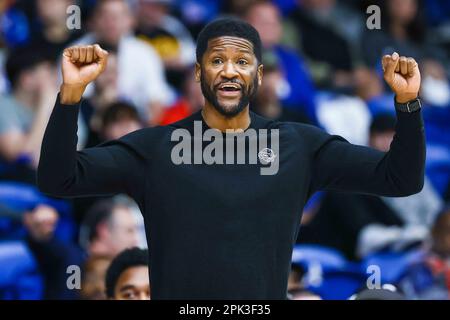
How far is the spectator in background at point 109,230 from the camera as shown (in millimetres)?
6215

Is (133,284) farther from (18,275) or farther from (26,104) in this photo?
(26,104)

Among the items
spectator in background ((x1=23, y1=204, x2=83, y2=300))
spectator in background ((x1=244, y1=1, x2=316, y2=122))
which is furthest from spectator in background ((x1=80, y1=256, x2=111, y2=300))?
spectator in background ((x1=244, y1=1, x2=316, y2=122))

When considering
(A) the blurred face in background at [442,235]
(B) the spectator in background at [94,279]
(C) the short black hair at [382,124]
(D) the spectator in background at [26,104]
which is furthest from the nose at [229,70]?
(C) the short black hair at [382,124]

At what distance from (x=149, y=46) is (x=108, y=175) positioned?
5034 millimetres

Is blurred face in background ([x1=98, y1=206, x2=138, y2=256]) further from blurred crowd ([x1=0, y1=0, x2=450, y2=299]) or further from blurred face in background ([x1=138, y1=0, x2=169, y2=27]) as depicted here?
blurred face in background ([x1=138, y1=0, x2=169, y2=27])

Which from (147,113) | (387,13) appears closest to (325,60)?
(387,13)

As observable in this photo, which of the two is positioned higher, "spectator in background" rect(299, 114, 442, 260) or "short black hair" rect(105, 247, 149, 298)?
"spectator in background" rect(299, 114, 442, 260)

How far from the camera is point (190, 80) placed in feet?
26.4

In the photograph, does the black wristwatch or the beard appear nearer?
the black wristwatch

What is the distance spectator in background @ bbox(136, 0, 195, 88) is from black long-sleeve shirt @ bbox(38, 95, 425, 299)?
196 inches

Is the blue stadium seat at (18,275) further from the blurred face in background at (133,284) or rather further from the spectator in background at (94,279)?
A: the blurred face in background at (133,284)

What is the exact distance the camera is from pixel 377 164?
3.52 metres

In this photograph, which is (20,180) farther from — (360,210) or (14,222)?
(360,210)

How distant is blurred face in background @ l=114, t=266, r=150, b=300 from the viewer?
4703 mm
